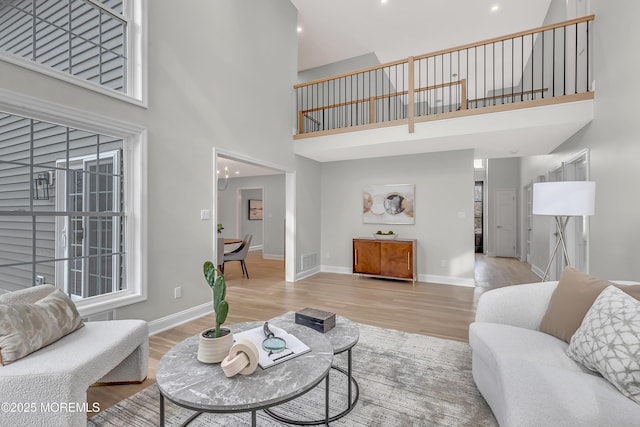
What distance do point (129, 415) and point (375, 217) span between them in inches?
191

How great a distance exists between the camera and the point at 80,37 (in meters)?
2.55

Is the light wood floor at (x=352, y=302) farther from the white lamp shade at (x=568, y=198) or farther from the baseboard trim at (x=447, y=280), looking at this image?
the white lamp shade at (x=568, y=198)

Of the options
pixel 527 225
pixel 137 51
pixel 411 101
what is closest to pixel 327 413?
pixel 137 51

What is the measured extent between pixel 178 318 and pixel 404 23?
20.5 ft

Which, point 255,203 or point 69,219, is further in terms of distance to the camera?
point 255,203

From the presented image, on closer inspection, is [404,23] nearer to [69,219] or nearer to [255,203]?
[69,219]

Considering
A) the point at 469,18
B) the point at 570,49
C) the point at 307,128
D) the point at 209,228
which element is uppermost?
the point at 469,18

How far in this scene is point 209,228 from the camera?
3.65 m

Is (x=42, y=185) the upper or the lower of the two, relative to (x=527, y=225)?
upper

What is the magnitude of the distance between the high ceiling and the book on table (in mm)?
5593

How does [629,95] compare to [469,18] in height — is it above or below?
below

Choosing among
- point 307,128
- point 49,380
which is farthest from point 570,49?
point 49,380

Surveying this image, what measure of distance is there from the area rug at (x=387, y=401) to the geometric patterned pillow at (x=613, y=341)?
67 centimetres

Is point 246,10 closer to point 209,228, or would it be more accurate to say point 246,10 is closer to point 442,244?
point 209,228
